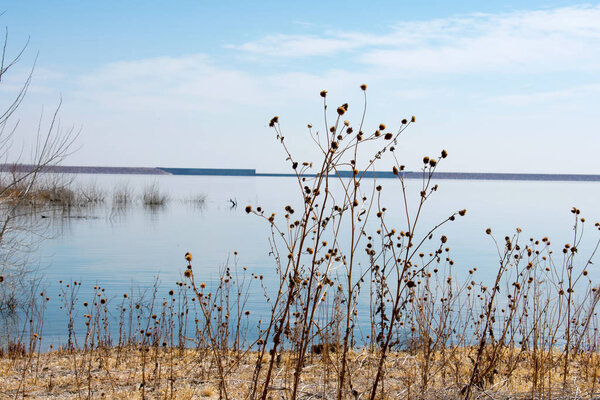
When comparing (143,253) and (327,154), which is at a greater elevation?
(327,154)

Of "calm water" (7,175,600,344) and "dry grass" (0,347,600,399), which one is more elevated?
"dry grass" (0,347,600,399)

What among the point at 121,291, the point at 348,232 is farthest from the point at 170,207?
the point at 121,291

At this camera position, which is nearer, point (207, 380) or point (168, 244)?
point (207, 380)

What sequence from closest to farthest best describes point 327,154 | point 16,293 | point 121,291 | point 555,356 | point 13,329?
point 327,154 → point 555,356 → point 13,329 → point 16,293 → point 121,291

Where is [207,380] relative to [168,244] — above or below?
above

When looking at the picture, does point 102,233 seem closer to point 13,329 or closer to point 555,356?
point 13,329

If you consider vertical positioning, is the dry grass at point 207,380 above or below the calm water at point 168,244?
above

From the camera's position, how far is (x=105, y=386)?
495cm

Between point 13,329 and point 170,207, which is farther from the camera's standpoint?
point 170,207

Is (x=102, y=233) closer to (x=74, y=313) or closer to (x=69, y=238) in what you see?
(x=69, y=238)

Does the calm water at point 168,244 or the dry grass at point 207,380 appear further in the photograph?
the calm water at point 168,244

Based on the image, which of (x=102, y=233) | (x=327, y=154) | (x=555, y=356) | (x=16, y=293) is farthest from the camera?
(x=102, y=233)

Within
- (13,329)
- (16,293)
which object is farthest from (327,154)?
(16,293)

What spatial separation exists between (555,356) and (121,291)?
8.88m
